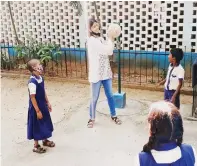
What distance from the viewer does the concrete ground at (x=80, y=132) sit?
12.4 ft

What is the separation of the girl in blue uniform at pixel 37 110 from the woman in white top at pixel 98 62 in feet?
2.34

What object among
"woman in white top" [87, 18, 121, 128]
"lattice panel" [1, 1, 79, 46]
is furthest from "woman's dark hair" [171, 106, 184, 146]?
"lattice panel" [1, 1, 79, 46]

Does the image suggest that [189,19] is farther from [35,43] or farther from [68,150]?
[68,150]

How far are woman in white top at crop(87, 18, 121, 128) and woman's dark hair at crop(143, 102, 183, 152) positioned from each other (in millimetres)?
2298

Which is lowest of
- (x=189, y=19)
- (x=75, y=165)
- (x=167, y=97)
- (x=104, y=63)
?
(x=75, y=165)

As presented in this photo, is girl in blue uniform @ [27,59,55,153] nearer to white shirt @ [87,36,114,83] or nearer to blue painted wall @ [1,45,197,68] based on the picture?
white shirt @ [87,36,114,83]

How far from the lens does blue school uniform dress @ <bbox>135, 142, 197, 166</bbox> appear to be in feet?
5.94

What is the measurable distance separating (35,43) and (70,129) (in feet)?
10.7

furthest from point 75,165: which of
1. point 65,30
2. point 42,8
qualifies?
point 42,8

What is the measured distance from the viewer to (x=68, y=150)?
156 inches

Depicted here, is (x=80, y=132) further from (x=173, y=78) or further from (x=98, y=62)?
(x=173, y=78)

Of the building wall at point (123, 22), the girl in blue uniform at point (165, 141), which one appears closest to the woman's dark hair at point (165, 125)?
the girl in blue uniform at point (165, 141)

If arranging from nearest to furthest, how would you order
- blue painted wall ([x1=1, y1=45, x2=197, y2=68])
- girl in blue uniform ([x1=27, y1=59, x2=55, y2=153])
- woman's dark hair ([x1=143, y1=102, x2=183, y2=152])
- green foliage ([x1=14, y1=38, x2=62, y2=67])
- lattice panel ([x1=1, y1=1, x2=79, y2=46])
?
woman's dark hair ([x1=143, y1=102, x2=183, y2=152])
girl in blue uniform ([x1=27, y1=59, x2=55, y2=153])
blue painted wall ([x1=1, y1=45, x2=197, y2=68])
green foliage ([x1=14, y1=38, x2=62, y2=67])
lattice panel ([x1=1, y1=1, x2=79, y2=46])

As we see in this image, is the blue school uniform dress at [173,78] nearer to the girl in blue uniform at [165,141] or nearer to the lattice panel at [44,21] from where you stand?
the girl in blue uniform at [165,141]
